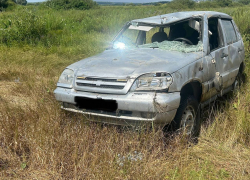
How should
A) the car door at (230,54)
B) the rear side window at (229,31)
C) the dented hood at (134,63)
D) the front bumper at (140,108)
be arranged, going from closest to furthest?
the front bumper at (140,108) → the dented hood at (134,63) → the car door at (230,54) → the rear side window at (229,31)

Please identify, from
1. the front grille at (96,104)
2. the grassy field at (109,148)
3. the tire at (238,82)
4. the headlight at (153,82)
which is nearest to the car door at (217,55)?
the grassy field at (109,148)

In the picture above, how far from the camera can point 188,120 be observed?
10.5 ft

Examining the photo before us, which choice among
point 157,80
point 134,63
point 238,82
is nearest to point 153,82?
point 157,80

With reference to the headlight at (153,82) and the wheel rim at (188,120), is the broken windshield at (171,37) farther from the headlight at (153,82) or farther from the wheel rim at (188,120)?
the headlight at (153,82)

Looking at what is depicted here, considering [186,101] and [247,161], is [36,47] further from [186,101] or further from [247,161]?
[247,161]

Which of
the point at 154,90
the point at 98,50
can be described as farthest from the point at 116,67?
the point at 98,50

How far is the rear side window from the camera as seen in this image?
4418mm

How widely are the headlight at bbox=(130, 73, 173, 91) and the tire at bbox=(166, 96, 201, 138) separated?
400 millimetres

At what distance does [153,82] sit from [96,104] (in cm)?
64

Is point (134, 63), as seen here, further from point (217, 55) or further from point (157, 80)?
point (217, 55)

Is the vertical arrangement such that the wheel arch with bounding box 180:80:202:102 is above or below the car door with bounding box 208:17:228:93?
below

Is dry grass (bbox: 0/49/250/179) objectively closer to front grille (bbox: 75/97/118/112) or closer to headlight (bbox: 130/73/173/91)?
front grille (bbox: 75/97/118/112)

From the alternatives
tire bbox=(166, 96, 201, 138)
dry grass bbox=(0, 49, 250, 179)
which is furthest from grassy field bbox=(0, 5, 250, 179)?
tire bbox=(166, 96, 201, 138)

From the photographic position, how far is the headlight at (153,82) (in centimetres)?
274
